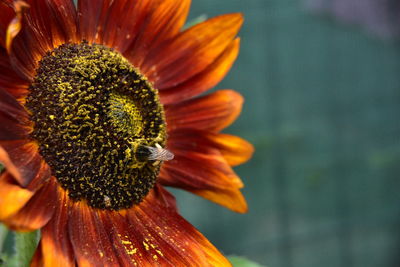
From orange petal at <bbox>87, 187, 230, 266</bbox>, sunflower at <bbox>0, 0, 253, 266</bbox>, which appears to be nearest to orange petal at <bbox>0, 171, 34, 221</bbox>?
sunflower at <bbox>0, 0, 253, 266</bbox>

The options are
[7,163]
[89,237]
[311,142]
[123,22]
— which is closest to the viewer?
[7,163]

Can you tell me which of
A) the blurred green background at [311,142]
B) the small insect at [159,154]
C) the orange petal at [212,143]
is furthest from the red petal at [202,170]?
the blurred green background at [311,142]

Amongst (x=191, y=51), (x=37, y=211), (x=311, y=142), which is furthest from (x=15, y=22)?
(x=311, y=142)

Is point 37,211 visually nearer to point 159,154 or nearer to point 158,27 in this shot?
point 159,154

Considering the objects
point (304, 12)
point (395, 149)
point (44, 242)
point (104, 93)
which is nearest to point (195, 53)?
point (104, 93)

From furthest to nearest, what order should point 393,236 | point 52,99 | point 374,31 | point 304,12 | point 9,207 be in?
point 393,236
point 374,31
point 304,12
point 52,99
point 9,207

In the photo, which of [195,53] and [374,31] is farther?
[374,31]

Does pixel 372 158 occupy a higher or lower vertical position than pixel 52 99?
lower

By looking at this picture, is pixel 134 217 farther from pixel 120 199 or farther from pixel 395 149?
pixel 395 149
